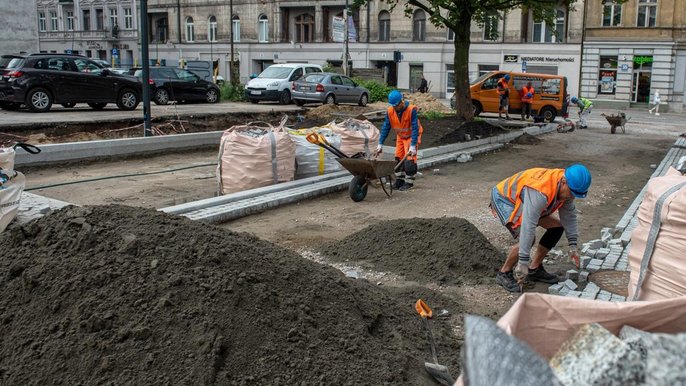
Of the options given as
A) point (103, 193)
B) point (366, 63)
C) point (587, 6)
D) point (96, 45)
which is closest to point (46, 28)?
point (96, 45)

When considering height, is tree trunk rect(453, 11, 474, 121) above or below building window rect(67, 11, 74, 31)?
below

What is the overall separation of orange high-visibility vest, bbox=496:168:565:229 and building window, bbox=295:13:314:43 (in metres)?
48.0

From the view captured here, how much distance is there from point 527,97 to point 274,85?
32.9ft

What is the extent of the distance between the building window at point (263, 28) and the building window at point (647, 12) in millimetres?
27447

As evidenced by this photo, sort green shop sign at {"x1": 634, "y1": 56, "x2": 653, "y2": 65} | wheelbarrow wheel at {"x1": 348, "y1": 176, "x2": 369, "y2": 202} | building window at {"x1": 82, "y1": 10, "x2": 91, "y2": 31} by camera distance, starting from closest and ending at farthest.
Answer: wheelbarrow wheel at {"x1": 348, "y1": 176, "x2": 369, "y2": 202} → green shop sign at {"x1": 634, "y1": 56, "x2": 653, "y2": 65} → building window at {"x1": 82, "y1": 10, "x2": 91, "y2": 31}

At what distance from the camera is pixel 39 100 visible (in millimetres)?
18719

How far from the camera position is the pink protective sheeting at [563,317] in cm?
232

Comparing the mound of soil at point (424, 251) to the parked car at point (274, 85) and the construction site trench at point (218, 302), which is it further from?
the parked car at point (274, 85)

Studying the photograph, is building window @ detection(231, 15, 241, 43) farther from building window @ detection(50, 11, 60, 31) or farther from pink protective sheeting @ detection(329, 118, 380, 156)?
pink protective sheeting @ detection(329, 118, 380, 156)

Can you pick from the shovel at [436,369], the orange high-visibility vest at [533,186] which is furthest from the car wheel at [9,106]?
the shovel at [436,369]

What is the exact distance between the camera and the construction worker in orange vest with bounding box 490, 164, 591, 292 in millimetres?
5453

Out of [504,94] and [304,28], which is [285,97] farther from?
[304,28]

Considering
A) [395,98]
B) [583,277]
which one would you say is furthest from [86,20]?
[583,277]

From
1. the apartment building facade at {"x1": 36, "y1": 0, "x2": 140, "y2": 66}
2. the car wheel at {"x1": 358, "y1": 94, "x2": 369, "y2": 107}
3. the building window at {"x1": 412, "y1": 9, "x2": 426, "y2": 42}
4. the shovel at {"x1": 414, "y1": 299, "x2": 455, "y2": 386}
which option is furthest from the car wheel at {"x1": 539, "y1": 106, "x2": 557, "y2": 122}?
the apartment building facade at {"x1": 36, "y1": 0, "x2": 140, "y2": 66}
